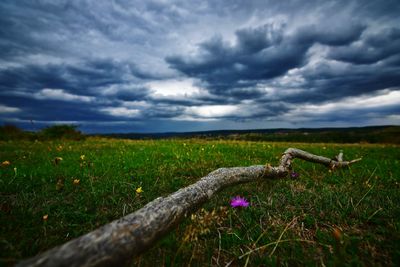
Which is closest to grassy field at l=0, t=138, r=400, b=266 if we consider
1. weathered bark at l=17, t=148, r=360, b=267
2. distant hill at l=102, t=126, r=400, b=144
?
weathered bark at l=17, t=148, r=360, b=267

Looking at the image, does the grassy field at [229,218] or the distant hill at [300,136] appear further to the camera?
the distant hill at [300,136]

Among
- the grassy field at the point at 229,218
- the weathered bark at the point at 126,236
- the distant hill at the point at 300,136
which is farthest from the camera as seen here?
the distant hill at the point at 300,136

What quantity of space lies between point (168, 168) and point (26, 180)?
9.17 feet

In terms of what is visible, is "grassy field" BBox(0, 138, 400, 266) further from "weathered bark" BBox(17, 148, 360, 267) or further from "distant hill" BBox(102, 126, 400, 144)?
"distant hill" BBox(102, 126, 400, 144)

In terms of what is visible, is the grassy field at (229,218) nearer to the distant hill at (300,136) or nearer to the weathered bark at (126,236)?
the weathered bark at (126,236)

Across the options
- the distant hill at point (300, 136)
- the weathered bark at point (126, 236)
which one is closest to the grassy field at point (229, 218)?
the weathered bark at point (126, 236)

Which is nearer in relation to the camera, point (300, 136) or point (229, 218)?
point (229, 218)

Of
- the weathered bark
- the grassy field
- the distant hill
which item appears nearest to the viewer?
the weathered bark

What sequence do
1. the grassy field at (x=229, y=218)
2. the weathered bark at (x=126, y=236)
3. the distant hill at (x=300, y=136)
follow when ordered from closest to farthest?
the weathered bark at (x=126, y=236) < the grassy field at (x=229, y=218) < the distant hill at (x=300, y=136)

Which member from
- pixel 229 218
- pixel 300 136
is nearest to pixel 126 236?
pixel 229 218

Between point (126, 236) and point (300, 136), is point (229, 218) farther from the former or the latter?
point (300, 136)

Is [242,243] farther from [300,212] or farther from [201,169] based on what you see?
[201,169]

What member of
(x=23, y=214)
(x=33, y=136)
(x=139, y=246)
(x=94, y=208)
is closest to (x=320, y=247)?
(x=139, y=246)

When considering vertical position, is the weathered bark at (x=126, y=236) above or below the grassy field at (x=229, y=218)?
above
